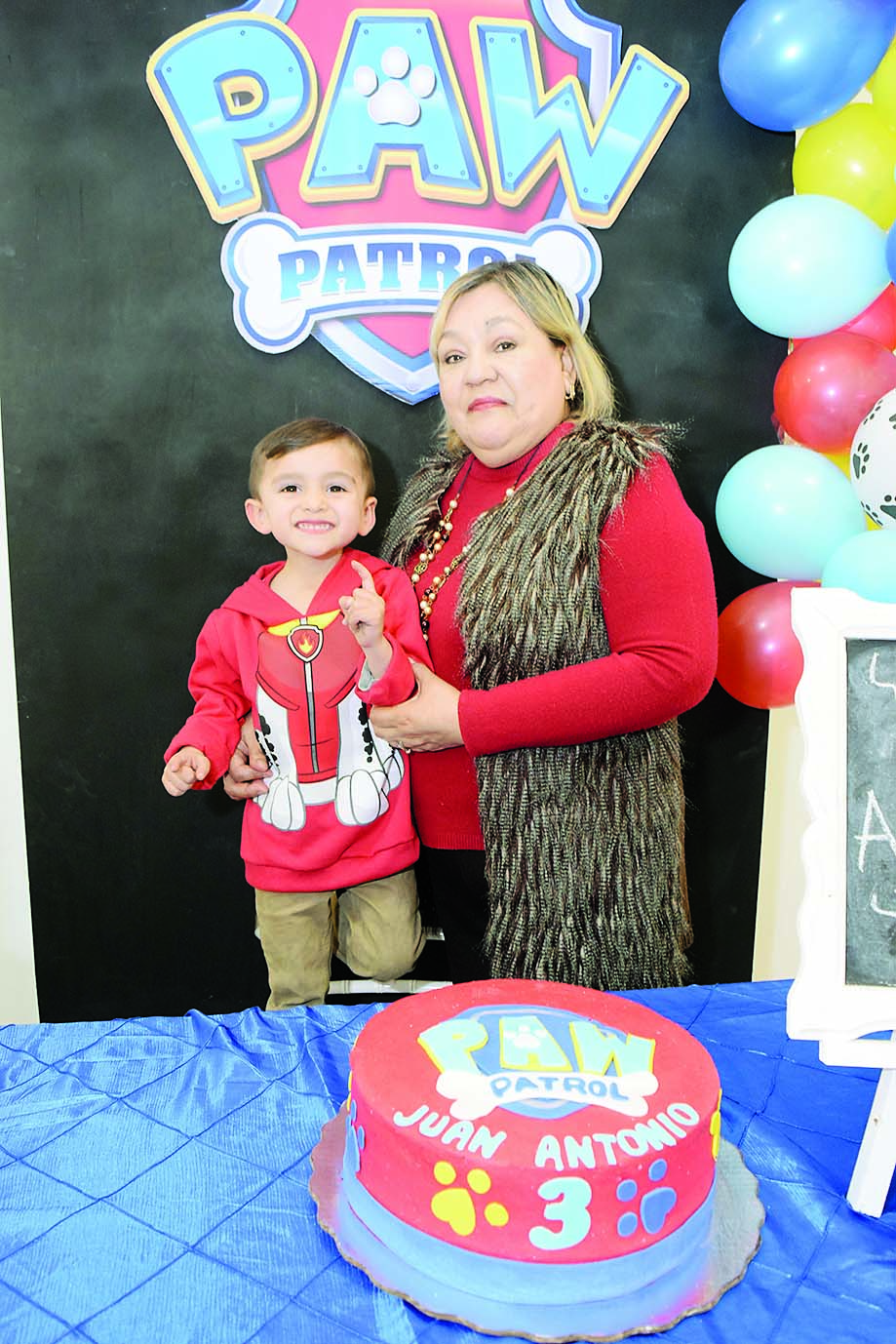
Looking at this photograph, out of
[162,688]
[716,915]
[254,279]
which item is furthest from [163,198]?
[716,915]

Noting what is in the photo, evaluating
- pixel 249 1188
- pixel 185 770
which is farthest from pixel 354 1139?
pixel 185 770

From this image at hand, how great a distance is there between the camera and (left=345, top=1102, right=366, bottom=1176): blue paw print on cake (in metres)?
0.92

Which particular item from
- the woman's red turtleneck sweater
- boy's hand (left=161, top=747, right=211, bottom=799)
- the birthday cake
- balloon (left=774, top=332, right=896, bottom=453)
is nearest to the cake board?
the birthday cake

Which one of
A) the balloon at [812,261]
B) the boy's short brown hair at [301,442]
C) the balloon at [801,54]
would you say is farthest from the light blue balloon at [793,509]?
the boy's short brown hair at [301,442]

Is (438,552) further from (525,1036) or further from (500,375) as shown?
(525,1036)

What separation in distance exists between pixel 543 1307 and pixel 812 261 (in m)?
1.78

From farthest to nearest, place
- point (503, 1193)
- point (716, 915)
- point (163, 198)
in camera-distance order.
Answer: point (716, 915)
point (163, 198)
point (503, 1193)

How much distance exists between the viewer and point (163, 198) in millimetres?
2229

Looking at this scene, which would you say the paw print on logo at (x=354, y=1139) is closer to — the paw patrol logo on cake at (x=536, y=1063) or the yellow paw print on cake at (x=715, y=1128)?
the paw patrol logo on cake at (x=536, y=1063)

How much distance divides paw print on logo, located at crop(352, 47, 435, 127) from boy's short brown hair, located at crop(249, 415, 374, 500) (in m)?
0.74

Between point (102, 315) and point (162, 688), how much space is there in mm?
794

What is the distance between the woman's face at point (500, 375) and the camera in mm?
1748

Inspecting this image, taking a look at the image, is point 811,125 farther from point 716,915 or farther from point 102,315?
point 716,915

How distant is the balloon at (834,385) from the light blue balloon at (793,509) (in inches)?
2.1
